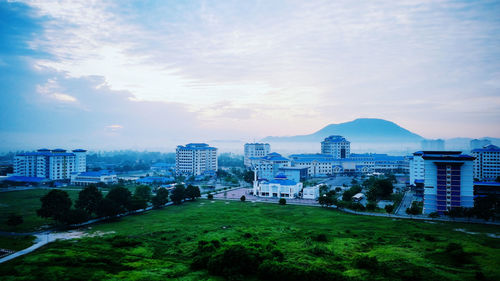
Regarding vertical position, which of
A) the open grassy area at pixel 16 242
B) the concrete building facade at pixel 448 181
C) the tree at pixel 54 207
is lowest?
the open grassy area at pixel 16 242

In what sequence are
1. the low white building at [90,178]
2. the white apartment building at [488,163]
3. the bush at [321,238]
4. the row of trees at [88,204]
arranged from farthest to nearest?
the low white building at [90,178]
the white apartment building at [488,163]
the row of trees at [88,204]
the bush at [321,238]

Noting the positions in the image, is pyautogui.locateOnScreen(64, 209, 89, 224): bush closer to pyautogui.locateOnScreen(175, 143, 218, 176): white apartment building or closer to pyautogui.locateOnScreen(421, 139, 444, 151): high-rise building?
pyautogui.locateOnScreen(175, 143, 218, 176): white apartment building

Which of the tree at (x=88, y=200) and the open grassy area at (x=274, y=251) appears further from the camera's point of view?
the tree at (x=88, y=200)

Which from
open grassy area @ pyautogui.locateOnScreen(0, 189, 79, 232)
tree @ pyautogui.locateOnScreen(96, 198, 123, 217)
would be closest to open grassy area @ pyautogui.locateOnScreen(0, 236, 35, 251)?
open grassy area @ pyautogui.locateOnScreen(0, 189, 79, 232)

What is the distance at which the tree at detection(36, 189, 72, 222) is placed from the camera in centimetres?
2420

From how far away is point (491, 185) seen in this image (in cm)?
3400

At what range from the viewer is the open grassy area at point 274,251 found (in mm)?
14914

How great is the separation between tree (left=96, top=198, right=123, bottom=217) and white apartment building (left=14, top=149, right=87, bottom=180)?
36.1 meters

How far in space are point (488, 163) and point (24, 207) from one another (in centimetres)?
6574

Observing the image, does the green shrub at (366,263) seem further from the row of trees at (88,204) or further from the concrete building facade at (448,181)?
the row of trees at (88,204)

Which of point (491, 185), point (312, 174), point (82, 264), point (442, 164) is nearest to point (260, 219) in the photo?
point (82, 264)

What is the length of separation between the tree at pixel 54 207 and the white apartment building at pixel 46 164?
35904mm

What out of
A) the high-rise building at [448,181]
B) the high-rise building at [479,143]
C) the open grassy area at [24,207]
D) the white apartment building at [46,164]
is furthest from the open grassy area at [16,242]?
the high-rise building at [479,143]

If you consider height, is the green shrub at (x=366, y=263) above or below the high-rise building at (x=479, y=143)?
below
